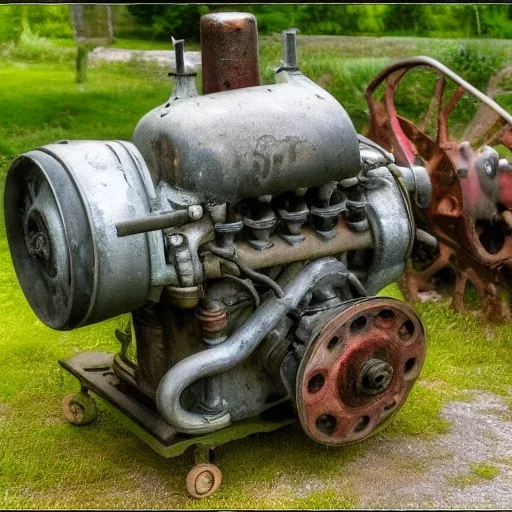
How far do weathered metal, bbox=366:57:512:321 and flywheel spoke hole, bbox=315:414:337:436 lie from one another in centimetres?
151

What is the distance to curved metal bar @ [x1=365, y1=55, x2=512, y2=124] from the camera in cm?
396

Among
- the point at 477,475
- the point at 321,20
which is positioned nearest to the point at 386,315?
the point at 477,475

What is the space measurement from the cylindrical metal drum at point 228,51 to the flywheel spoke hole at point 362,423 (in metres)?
1.34

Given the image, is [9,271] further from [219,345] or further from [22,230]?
[219,345]

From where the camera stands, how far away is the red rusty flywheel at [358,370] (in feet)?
9.85

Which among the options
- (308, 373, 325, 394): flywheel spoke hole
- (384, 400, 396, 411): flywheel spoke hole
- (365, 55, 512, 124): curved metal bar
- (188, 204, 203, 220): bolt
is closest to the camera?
(188, 204, 203, 220): bolt

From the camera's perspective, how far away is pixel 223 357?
295cm

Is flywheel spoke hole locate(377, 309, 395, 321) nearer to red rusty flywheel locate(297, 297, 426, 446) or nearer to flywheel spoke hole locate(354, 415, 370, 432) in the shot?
red rusty flywheel locate(297, 297, 426, 446)

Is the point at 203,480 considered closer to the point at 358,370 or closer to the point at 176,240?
the point at 358,370

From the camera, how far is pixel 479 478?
331 centimetres

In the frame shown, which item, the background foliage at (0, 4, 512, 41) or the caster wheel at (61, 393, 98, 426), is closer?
the caster wheel at (61, 393, 98, 426)

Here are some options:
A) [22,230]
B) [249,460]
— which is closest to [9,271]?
[22,230]

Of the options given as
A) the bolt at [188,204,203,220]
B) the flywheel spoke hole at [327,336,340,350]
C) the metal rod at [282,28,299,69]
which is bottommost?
the flywheel spoke hole at [327,336,340,350]

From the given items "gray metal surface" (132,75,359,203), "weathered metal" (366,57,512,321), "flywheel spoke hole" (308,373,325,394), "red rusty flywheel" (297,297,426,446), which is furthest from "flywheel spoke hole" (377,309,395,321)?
"weathered metal" (366,57,512,321)
